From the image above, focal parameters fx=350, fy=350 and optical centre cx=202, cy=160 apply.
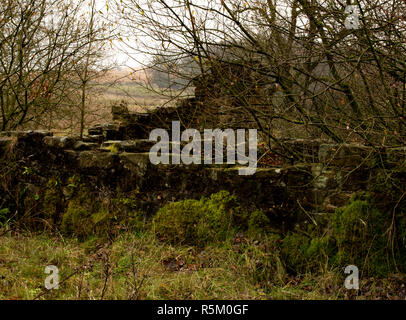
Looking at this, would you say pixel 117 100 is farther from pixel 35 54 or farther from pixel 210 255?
pixel 210 255

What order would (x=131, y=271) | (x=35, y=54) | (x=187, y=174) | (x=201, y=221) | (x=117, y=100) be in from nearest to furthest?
(x=131, y=271), (x=201, y=221), (x=187, y=174), (x=35, y=54), (x=117, y=100)

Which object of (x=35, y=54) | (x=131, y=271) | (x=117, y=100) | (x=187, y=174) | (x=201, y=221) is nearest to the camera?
(x=131, y=271)

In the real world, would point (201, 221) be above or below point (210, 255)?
above

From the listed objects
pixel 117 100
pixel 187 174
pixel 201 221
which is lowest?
pixel 201 221

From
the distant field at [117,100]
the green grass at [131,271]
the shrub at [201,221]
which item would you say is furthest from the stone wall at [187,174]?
the distant field at [117,100]

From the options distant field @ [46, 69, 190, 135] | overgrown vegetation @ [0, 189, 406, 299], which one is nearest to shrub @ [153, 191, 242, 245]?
overgrown vegetation @ [0, 189, 406, 299]

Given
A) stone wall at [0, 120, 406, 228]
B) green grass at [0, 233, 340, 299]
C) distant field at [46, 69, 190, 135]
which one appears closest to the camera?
green grass at [0, 233, 340, 299]

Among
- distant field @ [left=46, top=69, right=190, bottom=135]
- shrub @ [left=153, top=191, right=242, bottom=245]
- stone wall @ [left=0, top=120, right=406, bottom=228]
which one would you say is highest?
distant field @ [left=46, top=69, right=190, bottom=135]

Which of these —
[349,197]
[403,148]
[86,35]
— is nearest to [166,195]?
[349,197]

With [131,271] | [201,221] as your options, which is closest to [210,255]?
[201,221]

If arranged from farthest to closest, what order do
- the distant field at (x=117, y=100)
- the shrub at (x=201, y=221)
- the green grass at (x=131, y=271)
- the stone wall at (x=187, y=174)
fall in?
the distant field at (x=117, y=100) < the shrub at (x=201, y=221) < the stone wall at (x=187, y=174) < the green grass at (x=131, y=271)

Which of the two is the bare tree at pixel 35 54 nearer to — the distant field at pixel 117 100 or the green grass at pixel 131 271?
the distant field at pixel 117 100

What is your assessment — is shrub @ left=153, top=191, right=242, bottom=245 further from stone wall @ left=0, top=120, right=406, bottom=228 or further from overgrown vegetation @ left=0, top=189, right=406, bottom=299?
stone wall @ left=0, top=120, right=406, bottom=228

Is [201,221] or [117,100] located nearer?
[201,221]
